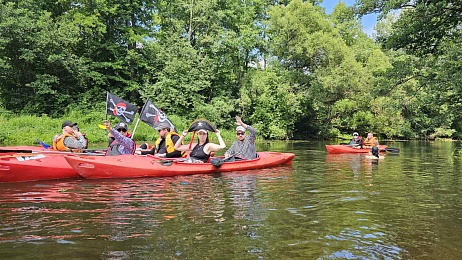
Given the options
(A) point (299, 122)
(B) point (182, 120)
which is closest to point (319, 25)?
(A) point (299, 122)

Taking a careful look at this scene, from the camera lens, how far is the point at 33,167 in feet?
26.3

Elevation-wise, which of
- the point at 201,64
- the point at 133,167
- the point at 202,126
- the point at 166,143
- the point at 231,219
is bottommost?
the point at 231,219

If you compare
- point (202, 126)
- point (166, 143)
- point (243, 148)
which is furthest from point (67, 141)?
point (243, 148)

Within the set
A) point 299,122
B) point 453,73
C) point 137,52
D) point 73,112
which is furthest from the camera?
point 299,122

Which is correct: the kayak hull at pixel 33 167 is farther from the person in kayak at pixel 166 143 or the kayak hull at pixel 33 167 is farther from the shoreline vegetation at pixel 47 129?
the shoreline vegetation at pixel 47 129

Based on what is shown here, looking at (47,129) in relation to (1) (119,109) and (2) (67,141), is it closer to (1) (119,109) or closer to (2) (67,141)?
(1) (119,109)

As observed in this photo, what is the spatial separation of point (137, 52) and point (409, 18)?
68.3ft

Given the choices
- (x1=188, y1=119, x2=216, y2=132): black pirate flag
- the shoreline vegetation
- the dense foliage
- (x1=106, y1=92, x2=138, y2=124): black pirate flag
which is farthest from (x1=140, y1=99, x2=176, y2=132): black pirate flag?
the dense foliage

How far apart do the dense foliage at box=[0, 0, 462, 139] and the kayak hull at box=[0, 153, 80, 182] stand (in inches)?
605

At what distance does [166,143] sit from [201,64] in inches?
761

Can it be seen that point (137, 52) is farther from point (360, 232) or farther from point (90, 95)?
point (360, 232)

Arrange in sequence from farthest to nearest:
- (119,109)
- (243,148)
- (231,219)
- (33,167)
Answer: (243,148)
(119,109)
(33,167)
(231,219)

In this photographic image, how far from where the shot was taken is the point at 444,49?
1148 centimetres

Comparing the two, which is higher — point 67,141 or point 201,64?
point 201,64
